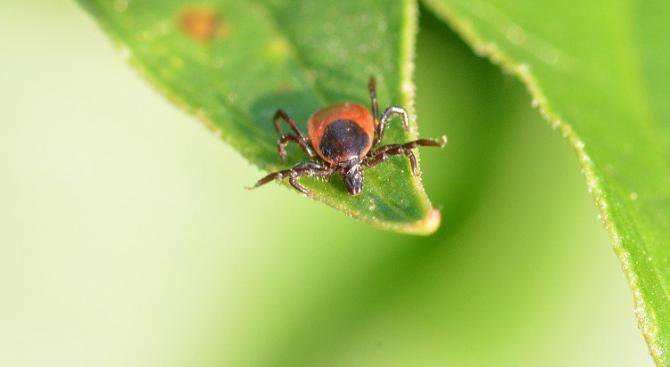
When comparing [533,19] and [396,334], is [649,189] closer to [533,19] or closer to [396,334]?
[533,19]

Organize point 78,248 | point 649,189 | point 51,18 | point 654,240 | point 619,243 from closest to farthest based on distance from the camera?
point 619,243 → point 654,240 → point 649,189 → point 78,248 → point 51,18

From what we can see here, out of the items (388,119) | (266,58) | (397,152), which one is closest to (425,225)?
(397,152)

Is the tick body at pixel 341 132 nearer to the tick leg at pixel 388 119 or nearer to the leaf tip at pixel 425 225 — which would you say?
the tick leg at pixel 388 119

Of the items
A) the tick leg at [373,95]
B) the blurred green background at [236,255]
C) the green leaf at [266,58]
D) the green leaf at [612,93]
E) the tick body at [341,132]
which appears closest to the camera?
the green leaf at [612,93]

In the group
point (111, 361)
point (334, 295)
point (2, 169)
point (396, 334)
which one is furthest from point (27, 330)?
point (396, 334)

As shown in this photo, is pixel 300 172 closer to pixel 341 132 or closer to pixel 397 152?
pixel 341 132

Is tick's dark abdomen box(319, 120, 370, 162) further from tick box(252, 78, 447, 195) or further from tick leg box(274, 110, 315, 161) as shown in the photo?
tick leg box(274, 110, 315, 161)

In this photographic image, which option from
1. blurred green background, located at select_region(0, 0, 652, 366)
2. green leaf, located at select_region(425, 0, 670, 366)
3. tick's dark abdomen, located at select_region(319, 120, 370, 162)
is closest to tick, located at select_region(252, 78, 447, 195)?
tick's dark abdomen, located at select_region(319, 120, 370, 162)

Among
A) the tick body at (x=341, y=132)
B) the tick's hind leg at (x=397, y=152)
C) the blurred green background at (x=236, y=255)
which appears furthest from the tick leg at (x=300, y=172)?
the blurred green background at (x=236, y=255)
